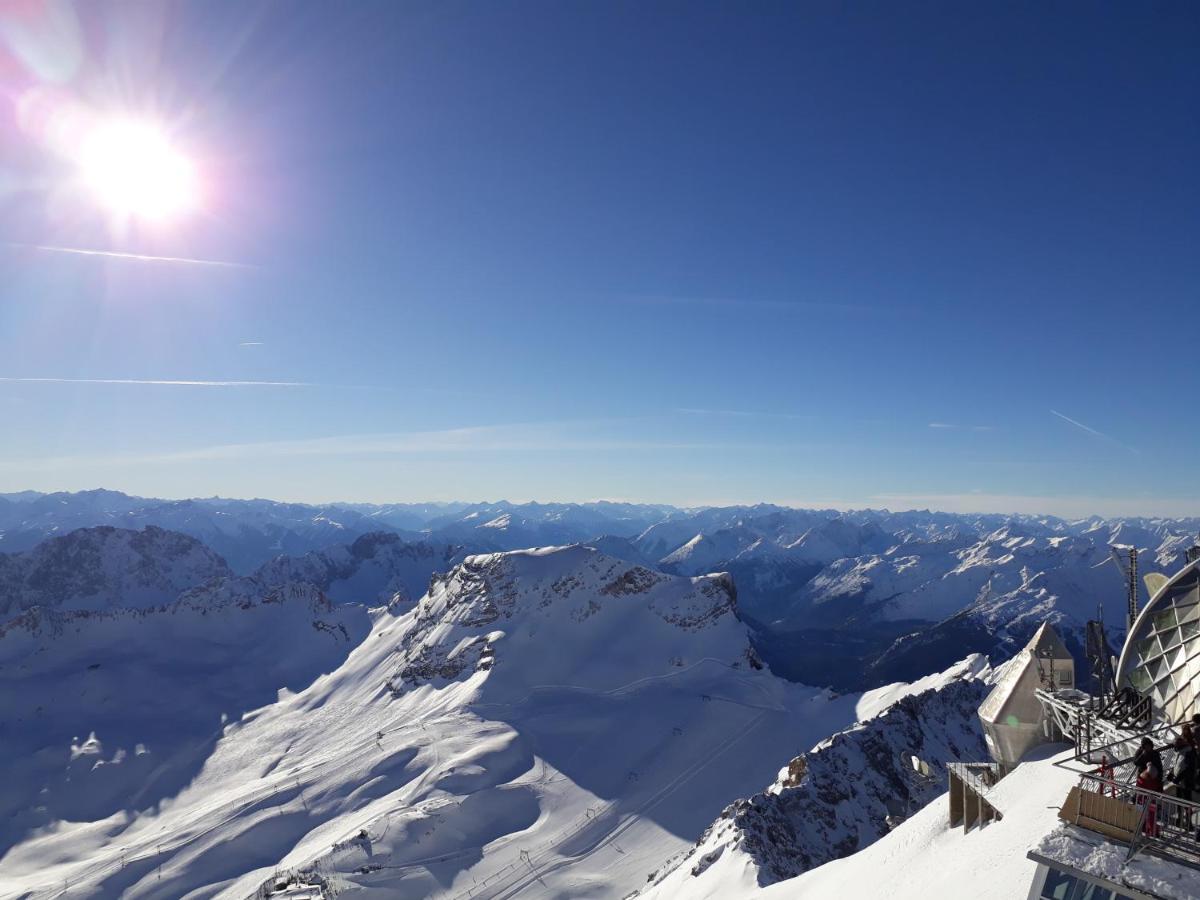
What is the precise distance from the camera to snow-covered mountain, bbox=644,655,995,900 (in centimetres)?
4734

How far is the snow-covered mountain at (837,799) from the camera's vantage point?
47.3 metres

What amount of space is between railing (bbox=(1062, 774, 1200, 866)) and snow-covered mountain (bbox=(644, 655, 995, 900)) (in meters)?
16.0

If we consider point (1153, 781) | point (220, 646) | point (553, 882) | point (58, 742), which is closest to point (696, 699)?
point (553, 882)

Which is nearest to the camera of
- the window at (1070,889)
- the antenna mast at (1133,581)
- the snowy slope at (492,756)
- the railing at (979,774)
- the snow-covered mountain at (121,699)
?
the window at (1070,889)

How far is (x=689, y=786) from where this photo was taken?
87.2 meters

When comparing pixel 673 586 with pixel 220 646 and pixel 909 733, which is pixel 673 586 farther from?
pixel 220 646

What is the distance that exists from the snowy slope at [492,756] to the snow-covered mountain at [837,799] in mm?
17172

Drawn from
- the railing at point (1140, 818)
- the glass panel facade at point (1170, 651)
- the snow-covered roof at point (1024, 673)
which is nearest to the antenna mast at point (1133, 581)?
the glass panel facade at point (1170, 651)

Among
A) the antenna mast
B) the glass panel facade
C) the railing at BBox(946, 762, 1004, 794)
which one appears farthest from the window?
the antenna mast

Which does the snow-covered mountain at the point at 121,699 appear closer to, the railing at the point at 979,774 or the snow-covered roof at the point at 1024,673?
the railing at the point at 979,774

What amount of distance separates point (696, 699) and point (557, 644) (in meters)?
31.9

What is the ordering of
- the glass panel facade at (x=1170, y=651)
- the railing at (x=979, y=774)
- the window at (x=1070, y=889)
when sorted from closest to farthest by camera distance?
the window at (x=1070, y=889) < the glass panel facade at (x=1170, y=651) < the railing at (x=979, y=774)

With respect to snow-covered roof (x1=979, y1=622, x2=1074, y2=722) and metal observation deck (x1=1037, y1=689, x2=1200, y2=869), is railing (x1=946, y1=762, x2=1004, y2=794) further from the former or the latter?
metal observation deck (x1=1037, y1=689, x2=1200, y2=869)

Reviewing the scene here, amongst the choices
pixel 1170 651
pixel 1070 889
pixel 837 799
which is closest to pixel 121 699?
pixel 837 799
